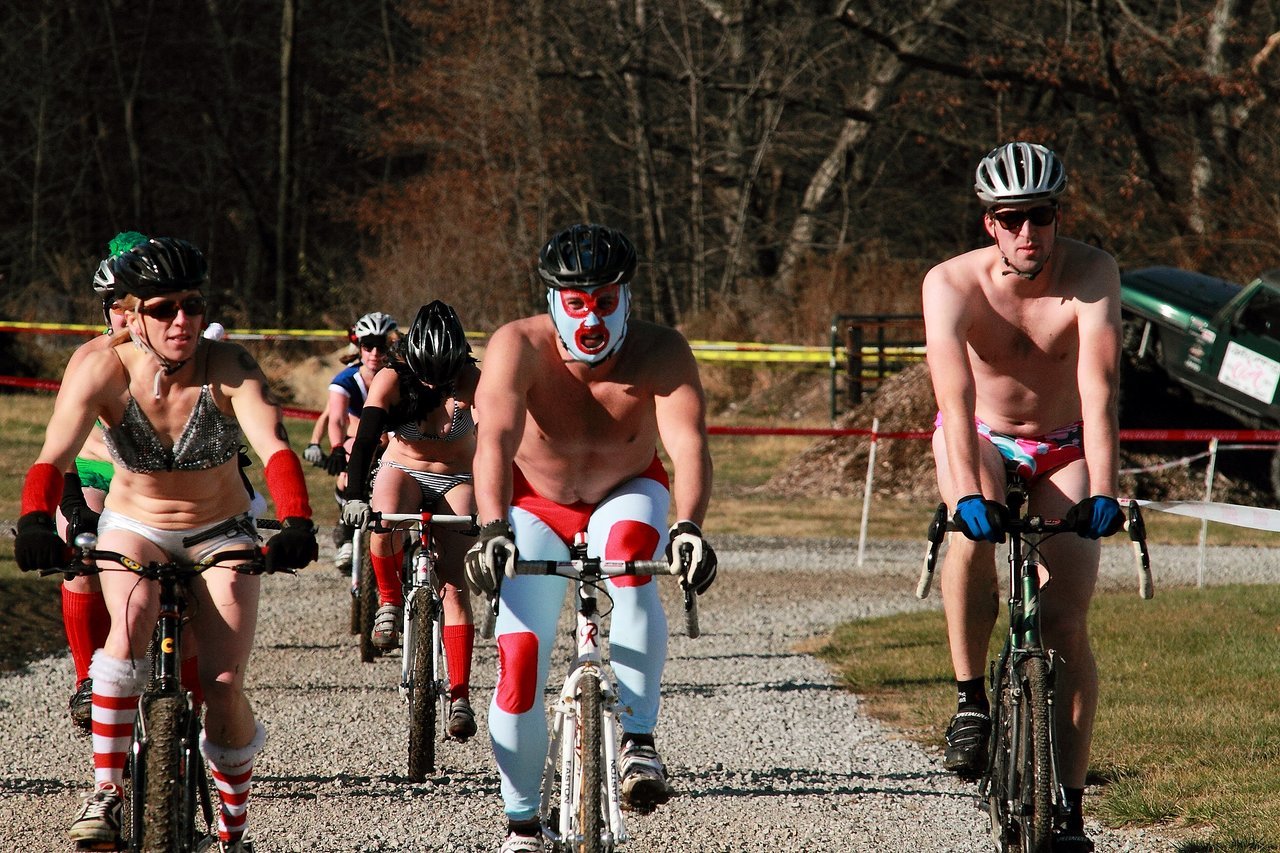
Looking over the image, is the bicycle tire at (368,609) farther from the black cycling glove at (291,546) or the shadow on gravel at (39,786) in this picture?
the black cycling glove at (291,546)

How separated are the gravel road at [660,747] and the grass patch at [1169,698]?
0.23 m

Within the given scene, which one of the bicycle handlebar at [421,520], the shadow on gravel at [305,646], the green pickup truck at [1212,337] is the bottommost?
the shadow on gravel at [305,646]

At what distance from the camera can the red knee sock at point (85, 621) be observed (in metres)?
6.31

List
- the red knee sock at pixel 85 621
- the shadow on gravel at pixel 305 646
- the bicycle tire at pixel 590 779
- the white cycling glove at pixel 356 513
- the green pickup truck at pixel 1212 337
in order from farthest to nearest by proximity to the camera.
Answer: the green pickup truck at pixel 1212 337 < the shadow on gravel at pixel 305 646 < the white cycling glove at pixel 356 513 < the red knee sock at pixel 85 621 < the bicycle tire at pixel 590 779

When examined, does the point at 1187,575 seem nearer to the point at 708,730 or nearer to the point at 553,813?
→ the point at 708,730

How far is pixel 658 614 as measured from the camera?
4.95 metres

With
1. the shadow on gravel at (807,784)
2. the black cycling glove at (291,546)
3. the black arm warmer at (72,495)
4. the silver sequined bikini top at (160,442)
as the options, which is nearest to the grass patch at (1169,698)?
the shadow on gravel at (807,784)

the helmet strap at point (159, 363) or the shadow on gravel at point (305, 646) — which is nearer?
the helmet strap at point (159, 363)

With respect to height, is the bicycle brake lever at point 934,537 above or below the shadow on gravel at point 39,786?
above

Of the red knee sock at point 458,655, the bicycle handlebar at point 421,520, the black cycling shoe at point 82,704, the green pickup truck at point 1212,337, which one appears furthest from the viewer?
the green pickup truck at point 1212,337

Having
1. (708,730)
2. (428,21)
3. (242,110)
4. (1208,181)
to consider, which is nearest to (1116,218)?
(1208,181)

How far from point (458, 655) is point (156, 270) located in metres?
2.85

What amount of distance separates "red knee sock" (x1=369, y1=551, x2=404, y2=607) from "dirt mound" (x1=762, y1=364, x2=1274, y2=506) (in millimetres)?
10650

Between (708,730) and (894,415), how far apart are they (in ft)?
41.0
